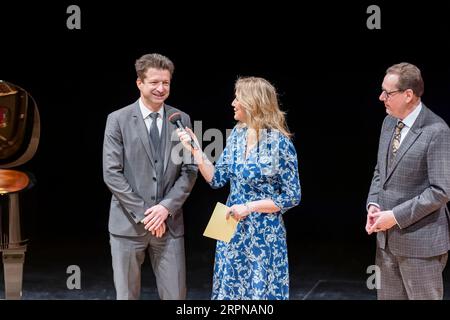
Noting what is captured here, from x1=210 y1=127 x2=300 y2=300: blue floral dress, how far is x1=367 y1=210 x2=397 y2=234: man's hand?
0.36m

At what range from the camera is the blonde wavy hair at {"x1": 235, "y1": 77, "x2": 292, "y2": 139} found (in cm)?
336

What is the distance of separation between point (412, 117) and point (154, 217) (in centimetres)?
125

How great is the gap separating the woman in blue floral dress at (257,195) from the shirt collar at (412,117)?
0.51 metres

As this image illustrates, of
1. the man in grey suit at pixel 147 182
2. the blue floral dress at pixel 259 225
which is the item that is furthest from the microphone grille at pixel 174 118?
the blue floral dress at pixel 259 225

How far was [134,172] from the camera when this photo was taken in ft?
11.7

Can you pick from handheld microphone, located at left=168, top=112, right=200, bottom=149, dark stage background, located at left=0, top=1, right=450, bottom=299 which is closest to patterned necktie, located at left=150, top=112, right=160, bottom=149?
handheld microphone, located at left=168, top=112, right=200, bottom=149

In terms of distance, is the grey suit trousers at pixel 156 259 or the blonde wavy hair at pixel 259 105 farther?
the grey suit trousers at pixel 156 259

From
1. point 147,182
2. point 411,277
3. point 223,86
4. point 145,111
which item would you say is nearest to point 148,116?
point 145,111

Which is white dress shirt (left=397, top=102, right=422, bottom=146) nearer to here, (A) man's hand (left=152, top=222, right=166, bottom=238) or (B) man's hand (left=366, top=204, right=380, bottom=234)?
(B) man's hand (left=366, top=204, right=380, bottom=234)

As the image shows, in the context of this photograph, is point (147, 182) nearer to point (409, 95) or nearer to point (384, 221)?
point (384, 221)

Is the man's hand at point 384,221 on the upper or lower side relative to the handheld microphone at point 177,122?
lower

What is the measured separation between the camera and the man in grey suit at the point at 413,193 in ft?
10.6

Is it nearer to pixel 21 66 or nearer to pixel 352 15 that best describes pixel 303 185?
pixel 352 15

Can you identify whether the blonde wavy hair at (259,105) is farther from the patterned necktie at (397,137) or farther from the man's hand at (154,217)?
the man's hand at (154,217)
